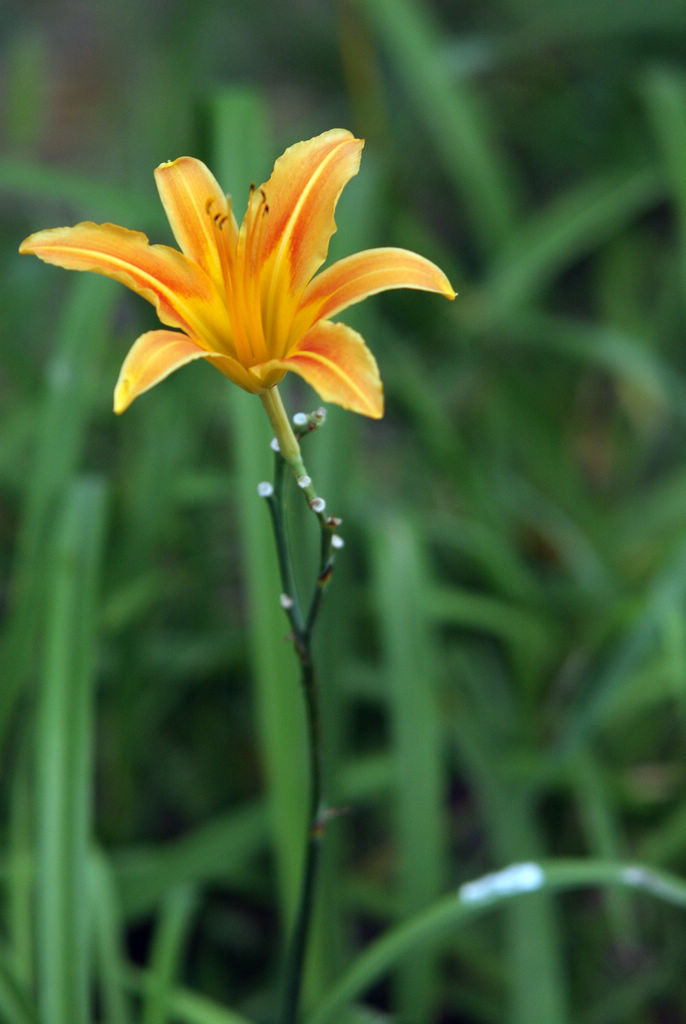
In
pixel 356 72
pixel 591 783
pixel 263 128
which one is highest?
pixel 356 72

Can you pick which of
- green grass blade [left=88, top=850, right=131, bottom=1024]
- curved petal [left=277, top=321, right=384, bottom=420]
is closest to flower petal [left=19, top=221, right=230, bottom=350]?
curved petal [left=277, top=321, right=384, bottom=420]

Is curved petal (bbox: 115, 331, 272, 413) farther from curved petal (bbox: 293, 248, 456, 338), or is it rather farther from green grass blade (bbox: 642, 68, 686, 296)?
green grass blade (bbox: 642, 68, 686, 296)

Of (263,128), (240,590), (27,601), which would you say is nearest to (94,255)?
(27,601)

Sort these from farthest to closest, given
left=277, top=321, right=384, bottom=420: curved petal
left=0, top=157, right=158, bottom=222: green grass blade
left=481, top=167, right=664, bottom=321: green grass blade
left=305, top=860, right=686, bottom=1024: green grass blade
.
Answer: left=481, top=167, right=664, bottom=321: green grass blade
left=0, top=157, right=158, bottom=222: green grass blade
left=305, top=860, right=686, bottom=1024: green grass blade
left=277, top=321, right=384, bottom=420: curved petal

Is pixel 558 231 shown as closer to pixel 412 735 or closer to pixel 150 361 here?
pixel 412 735


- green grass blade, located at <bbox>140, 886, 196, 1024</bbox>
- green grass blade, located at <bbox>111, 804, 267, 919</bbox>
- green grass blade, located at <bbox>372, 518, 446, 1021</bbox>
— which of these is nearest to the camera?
green grass blade, located at <bbox>140, 886, 196, 1024</bbox>

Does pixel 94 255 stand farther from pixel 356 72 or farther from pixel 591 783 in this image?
pixel 356 72

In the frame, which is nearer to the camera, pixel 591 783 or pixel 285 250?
pixel 285 250
